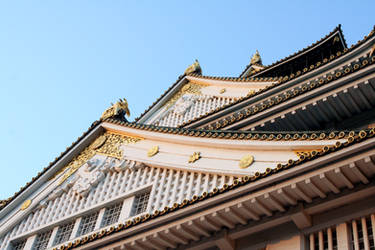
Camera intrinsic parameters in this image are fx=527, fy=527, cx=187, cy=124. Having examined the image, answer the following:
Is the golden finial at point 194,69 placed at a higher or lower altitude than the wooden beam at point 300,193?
higher

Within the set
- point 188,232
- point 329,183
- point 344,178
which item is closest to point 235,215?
point 188,232

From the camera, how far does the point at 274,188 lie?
836cm

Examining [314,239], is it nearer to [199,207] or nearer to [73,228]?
[199,207]

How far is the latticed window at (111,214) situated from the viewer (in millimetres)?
13172

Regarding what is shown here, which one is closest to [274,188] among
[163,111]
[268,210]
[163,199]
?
[268,210]

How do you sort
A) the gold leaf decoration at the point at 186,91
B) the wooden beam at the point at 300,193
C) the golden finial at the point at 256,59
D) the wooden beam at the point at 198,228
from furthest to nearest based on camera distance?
the golden finial at the point at 256,59
the gold leaf decoration at the point at 186,91
the wooden beam at the point at 198,228
the wooden beam at the point at 300,193

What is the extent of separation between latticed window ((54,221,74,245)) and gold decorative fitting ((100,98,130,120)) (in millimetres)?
3557

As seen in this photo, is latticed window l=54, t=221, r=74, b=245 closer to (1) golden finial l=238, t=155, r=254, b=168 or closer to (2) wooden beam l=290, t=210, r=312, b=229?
(1) golden finial l=238, t=155, r=254, b=168

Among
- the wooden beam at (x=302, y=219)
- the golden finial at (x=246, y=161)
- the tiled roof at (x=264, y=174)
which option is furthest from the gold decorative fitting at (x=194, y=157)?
the wooden beam at (x=302, y=219)

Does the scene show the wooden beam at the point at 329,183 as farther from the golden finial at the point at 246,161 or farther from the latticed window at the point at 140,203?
the latticed window at the point at 140,203

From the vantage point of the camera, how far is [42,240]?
14.3m

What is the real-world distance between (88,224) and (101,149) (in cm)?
254

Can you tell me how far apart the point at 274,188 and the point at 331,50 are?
573 inches

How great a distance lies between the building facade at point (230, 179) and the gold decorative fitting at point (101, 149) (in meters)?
0.04
